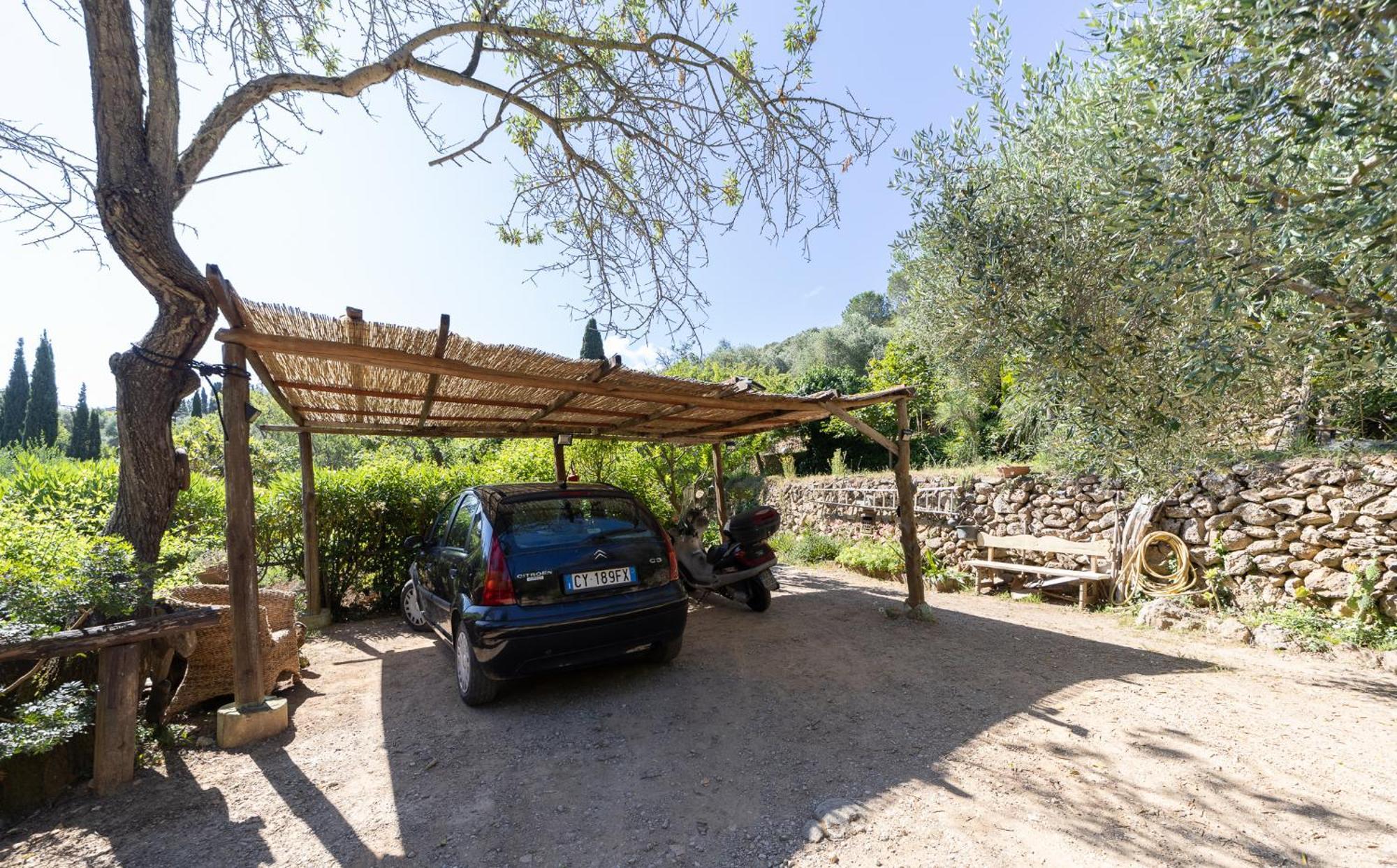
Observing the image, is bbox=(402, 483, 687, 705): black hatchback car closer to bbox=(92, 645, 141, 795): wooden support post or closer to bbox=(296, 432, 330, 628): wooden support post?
bbox=(92, 645, 141, 795): wooden support post

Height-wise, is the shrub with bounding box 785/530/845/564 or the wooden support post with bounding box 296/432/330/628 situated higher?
the wooden support post with bounding box 296/432/330/628

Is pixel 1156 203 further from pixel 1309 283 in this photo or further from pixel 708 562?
pixel 708 562

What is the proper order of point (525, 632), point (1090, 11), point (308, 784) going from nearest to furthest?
point (308, 784) < point (1090, 11) < point (525, 632)

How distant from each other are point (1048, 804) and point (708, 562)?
14.2 ft

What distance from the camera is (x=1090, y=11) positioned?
338 centimetres

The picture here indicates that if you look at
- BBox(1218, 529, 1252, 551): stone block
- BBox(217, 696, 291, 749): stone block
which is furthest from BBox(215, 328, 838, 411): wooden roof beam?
BBox(1218, 529, 1252, 551): stone block

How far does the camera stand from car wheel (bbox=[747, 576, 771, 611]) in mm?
6539

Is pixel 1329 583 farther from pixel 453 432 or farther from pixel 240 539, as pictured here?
pixel 453 432

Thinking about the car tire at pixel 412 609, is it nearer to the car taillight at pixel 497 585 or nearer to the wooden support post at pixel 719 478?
the car taillight at pixel 497 585

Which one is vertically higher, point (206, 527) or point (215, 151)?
point (215, 151)

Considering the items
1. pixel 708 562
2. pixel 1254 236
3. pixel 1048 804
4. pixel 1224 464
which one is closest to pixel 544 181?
pixel 708 562

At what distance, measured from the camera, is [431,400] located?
5488 millimetres

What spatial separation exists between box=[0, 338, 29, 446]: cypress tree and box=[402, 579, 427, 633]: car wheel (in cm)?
3779

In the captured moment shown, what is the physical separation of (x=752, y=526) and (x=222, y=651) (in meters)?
4.57
